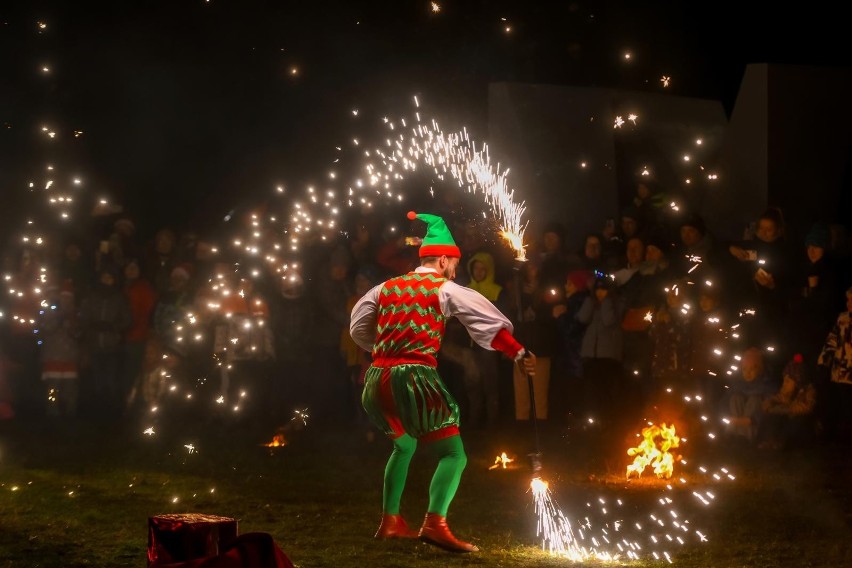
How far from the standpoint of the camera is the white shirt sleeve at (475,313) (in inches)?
299

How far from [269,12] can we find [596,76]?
437 centimetres

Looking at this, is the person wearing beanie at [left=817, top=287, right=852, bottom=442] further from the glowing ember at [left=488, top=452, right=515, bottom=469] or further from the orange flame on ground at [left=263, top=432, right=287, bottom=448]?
the orange flame on ground at [left=263, top=432, right=287, bottom=448]

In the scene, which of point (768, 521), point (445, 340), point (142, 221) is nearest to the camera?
point (768, 521)

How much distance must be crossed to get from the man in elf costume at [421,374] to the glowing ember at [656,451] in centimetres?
302

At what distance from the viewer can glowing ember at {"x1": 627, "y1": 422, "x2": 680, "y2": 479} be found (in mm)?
10312

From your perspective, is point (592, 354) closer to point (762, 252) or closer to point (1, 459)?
point (762, 252)

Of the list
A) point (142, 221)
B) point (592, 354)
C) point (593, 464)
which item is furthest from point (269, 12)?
point (593, 464)

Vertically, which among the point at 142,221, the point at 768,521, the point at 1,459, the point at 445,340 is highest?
the point at 142,221

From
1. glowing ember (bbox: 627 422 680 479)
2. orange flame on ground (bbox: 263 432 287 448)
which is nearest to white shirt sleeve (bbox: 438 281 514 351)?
glowing ember (bbox: 627 422 680 479)

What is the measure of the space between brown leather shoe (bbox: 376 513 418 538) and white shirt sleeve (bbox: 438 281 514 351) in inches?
48.8

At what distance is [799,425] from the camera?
11445 mm

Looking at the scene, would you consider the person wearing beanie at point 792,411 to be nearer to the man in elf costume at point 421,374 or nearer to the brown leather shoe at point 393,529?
the man in elf costume at point 421,374

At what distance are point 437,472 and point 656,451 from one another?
3.26m

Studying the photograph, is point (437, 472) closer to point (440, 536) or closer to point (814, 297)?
point (440, 536)
